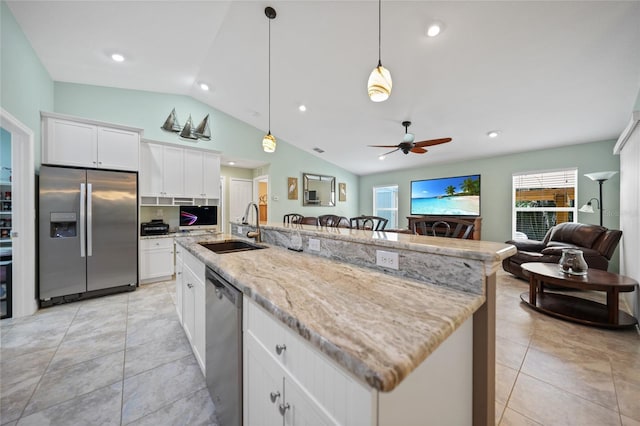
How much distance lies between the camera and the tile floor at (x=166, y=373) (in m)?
1.44

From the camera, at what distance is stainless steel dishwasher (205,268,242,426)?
43.3 inches

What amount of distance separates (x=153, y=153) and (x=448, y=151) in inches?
223

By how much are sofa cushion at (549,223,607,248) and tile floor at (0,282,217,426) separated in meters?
5.19

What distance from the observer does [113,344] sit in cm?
218

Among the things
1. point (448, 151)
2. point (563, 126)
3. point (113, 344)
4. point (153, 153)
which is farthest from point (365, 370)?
point (448, 151)

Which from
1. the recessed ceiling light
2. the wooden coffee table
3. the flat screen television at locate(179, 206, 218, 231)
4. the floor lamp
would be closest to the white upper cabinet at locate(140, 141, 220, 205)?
the flat screen television at locate(179, 206, 218, 231)

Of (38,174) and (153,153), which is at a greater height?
(153,153)

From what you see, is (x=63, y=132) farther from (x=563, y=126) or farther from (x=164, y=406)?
(x=563, y=126)

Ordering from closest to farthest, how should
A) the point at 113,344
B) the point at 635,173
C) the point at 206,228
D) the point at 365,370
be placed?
the point at 365,370
the point at 113,344
the point at 635,173
the point at 206,228

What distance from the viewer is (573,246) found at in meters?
3.70

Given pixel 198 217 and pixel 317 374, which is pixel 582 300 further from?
pixel 198 217

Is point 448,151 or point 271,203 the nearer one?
point 448,151

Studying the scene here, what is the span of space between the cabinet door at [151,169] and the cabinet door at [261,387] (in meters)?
4.02

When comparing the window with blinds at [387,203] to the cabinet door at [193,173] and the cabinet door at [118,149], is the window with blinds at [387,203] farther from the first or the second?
the cabinet door at [118,149]
